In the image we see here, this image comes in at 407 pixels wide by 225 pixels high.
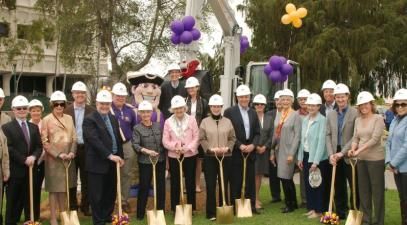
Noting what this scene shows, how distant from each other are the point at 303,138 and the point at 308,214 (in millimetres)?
1112

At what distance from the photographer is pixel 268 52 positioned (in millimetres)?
29297

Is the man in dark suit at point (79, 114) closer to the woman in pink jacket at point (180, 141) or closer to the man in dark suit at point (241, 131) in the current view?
the woman in pink jacket at point (180, 141)

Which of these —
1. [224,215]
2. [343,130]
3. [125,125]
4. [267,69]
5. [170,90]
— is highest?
[267,69]

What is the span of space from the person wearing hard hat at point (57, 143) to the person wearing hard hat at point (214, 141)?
1.83 meters

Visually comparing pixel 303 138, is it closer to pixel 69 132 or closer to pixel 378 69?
pixel 69 132

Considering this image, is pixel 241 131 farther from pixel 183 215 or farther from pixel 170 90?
pixel 170 90

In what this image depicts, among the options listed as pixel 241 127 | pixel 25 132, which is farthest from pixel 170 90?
pixel 25 132

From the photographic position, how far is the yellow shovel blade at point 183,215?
7.71 meters

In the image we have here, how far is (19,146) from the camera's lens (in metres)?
7.20

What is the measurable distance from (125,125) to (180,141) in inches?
34.6

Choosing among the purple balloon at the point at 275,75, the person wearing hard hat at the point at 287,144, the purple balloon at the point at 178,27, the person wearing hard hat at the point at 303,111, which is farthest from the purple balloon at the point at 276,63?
the person wearing hard hat at the point at 287,144

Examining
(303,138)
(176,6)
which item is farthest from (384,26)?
(303,138)

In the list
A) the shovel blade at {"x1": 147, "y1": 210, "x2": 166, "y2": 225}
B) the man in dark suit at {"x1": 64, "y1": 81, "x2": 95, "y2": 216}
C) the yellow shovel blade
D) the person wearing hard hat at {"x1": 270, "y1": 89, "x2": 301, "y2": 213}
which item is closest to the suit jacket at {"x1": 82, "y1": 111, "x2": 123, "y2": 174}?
the man in dark suit at {"x1": 64, "y1": 81, "x2": 95, "y2": 216}

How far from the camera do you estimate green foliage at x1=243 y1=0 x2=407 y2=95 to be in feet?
88.1
